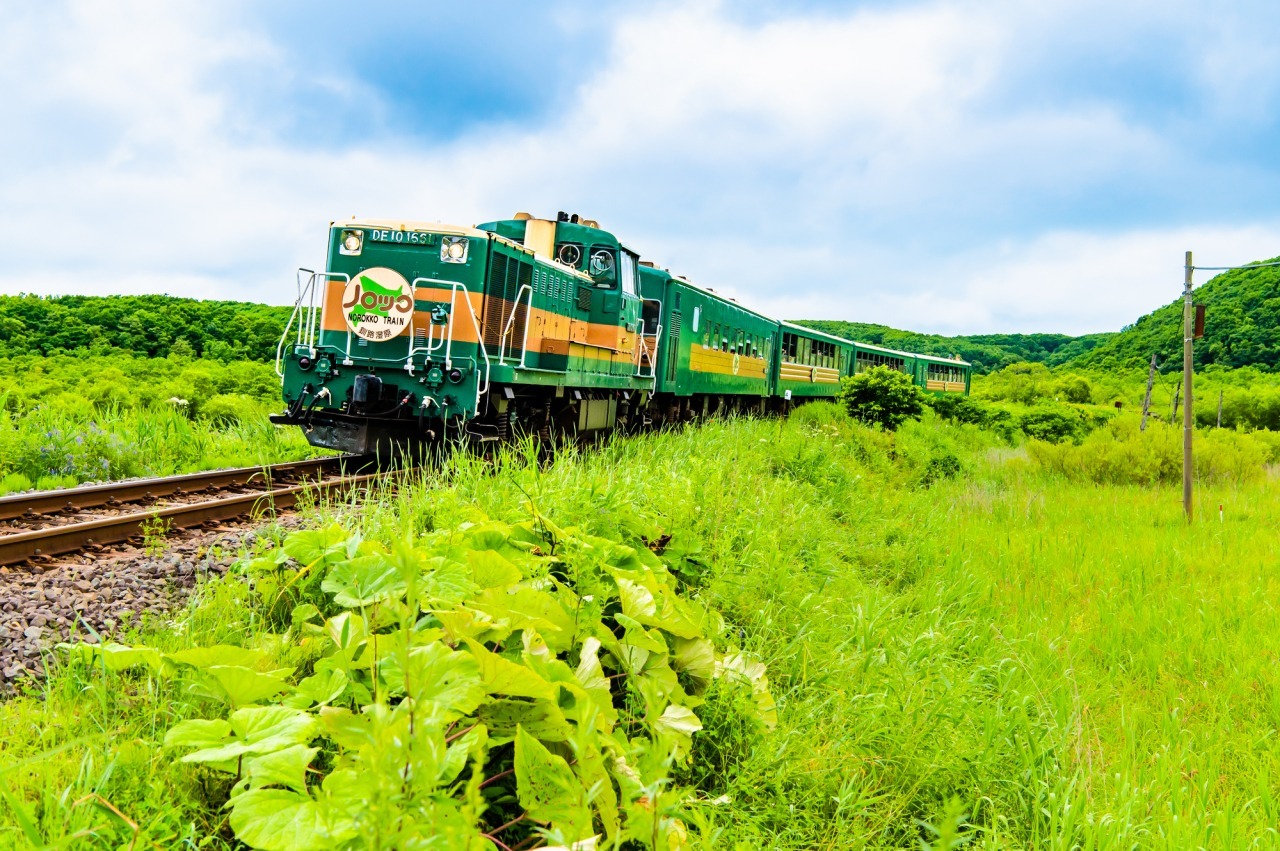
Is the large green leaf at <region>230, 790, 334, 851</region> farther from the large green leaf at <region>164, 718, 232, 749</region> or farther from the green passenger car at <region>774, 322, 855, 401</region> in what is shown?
the green passenger car at <region>774, 322, 855, 401</region>

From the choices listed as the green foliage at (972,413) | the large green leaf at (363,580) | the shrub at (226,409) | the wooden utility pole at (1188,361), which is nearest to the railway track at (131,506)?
the large green leaf at (363,580)

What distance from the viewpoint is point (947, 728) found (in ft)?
13.2

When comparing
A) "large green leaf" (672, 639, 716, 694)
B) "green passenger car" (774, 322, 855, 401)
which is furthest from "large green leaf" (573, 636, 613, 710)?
"green passenger car" (774, 322, 855, 401)

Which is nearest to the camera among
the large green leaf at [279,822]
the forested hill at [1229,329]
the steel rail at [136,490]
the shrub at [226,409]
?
the large green leaf at [279,822]

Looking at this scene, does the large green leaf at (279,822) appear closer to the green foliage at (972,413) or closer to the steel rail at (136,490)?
the steel rail at (136,490)

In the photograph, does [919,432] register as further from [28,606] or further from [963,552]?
[28,606]

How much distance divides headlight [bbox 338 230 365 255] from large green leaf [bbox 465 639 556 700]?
9.32m

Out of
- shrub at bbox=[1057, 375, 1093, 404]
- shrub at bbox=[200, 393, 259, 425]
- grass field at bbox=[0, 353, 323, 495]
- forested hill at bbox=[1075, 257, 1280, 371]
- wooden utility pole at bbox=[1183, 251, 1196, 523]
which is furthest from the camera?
forested hill at bbox=[1075, 257, 1280, 371]

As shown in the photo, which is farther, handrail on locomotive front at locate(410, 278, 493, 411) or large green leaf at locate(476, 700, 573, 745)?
handrail on locomotive front at locate(410, 278, 493, 411)

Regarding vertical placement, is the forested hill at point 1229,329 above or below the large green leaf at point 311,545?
above

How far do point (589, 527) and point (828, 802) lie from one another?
1741 millimetres

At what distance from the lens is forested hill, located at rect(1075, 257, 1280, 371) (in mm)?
54938

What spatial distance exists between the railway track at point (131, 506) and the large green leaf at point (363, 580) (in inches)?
104

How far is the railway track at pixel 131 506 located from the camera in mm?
5875
